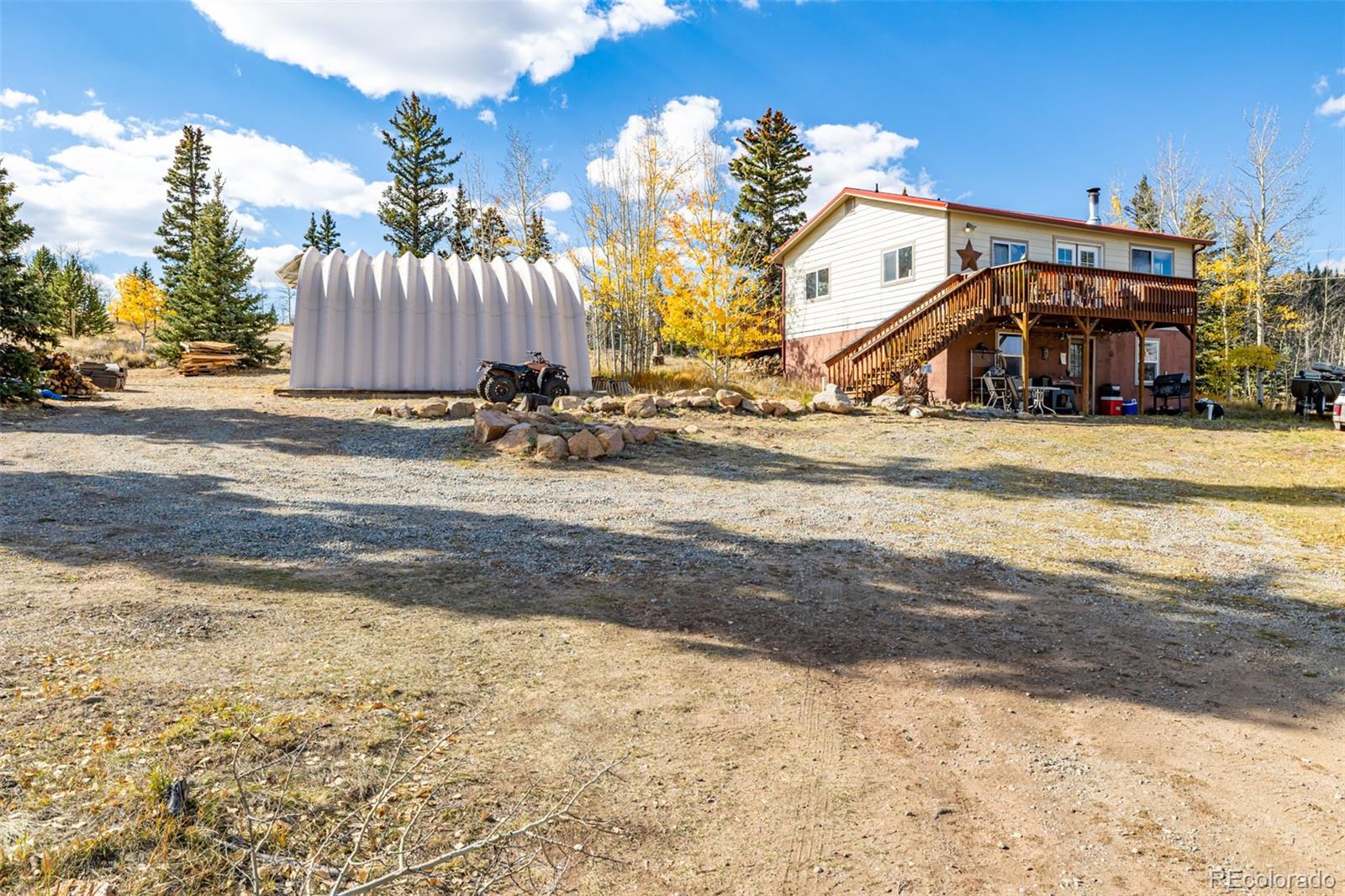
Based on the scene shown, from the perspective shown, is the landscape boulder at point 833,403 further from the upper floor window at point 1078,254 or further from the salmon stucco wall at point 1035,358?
the upper floor window at point 1078,254

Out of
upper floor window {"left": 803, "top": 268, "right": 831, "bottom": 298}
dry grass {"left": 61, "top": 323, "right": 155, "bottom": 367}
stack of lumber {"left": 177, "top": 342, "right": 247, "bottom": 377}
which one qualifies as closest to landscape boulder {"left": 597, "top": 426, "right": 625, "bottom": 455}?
upper floor window {"left": 803, "top": 268, "right": 831, "bottom": 298}

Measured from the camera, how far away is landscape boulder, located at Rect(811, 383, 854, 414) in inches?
653

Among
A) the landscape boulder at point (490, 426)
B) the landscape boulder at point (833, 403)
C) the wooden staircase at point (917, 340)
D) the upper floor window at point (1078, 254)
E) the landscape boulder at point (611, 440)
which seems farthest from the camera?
the upper floor window at point (1078, 254)

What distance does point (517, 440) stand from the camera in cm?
1142

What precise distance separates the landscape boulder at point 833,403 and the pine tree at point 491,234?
19.7m

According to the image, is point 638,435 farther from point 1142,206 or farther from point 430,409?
point 1142,206

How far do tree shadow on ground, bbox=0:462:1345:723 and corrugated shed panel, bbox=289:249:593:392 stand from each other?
11.8 m

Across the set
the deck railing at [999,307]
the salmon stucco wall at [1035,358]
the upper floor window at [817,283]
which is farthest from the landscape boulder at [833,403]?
the upper floor window at [817,283]

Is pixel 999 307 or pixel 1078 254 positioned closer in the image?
pixel 999 307

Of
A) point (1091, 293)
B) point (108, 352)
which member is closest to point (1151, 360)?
point (1091, 293)

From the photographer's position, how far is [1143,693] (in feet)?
13.9

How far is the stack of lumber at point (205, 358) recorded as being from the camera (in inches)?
Answer: 1038

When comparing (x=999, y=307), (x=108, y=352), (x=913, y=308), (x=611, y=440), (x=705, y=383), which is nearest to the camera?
(x=611, y=440)

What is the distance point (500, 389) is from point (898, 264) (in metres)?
13.2
